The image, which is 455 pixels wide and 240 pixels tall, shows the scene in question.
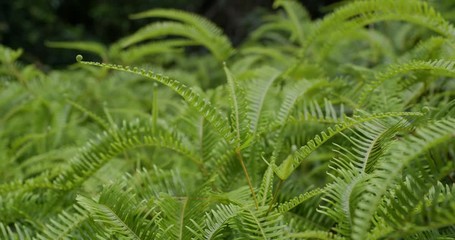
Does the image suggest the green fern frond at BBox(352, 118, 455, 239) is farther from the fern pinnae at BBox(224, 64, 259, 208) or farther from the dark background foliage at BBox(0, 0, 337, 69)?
the dark background foliage at BBox(0, 0, 337, 69)

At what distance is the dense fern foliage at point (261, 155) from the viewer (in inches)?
31.2

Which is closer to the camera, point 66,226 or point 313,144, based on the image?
point 313,144

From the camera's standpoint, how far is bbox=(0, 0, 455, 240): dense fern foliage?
79cm

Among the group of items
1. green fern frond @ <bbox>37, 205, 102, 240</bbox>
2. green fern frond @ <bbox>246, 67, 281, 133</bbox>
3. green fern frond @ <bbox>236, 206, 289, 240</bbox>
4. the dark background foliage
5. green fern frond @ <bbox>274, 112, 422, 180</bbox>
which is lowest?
green fern frond @ <bbox>236, 206, 289, 240</bbox>

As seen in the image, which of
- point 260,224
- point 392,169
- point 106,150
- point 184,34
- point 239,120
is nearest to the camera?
point 392,169

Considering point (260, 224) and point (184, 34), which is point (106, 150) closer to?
point (260, 224)

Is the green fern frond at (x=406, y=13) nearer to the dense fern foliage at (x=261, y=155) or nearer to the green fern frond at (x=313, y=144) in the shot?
the dense fern foliage at (x=261, y=155)

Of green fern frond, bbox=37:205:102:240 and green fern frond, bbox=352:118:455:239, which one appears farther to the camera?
Result: green fern frond, bbox=37:205:102:240

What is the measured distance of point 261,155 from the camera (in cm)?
100

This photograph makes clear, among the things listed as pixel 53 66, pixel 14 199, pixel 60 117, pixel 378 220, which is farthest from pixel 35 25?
pixel 378 220

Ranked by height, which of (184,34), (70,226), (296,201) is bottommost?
(296,201)

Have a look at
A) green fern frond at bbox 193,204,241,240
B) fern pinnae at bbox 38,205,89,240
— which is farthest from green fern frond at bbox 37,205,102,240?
green fern frond at bbox 193,204,241,240

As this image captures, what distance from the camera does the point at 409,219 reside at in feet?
2.27

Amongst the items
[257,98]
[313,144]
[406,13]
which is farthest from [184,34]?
[313,144]
